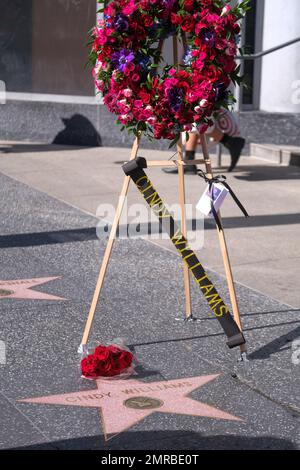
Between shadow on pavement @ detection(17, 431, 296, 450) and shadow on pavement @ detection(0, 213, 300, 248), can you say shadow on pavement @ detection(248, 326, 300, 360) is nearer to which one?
shadow on pavement @ detection(17, 431, 296, 450)

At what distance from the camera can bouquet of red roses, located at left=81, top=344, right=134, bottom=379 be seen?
582 centimetres

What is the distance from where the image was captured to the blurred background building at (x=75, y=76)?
1393 centimetres

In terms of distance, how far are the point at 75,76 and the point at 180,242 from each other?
31.6 ft

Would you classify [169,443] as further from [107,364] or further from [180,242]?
[180,242]

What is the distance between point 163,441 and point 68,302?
8.13 feet

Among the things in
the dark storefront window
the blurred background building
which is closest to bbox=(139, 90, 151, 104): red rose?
the blurred background building

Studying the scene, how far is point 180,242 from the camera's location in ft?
20.0

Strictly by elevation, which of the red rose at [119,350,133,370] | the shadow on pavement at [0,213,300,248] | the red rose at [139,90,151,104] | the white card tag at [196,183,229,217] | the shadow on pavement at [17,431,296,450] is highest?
the red rose at [139,90,151,104]

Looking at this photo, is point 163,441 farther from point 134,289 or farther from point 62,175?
point 62,175

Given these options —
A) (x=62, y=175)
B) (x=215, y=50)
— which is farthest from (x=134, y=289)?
(x=62, y=175)

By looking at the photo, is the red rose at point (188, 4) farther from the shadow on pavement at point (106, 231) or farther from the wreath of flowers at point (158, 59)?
the shadow on pavement at point (106, 231)

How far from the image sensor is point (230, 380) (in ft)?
19.2

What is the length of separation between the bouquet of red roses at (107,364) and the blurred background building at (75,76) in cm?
837

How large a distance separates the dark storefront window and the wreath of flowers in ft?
30.4
